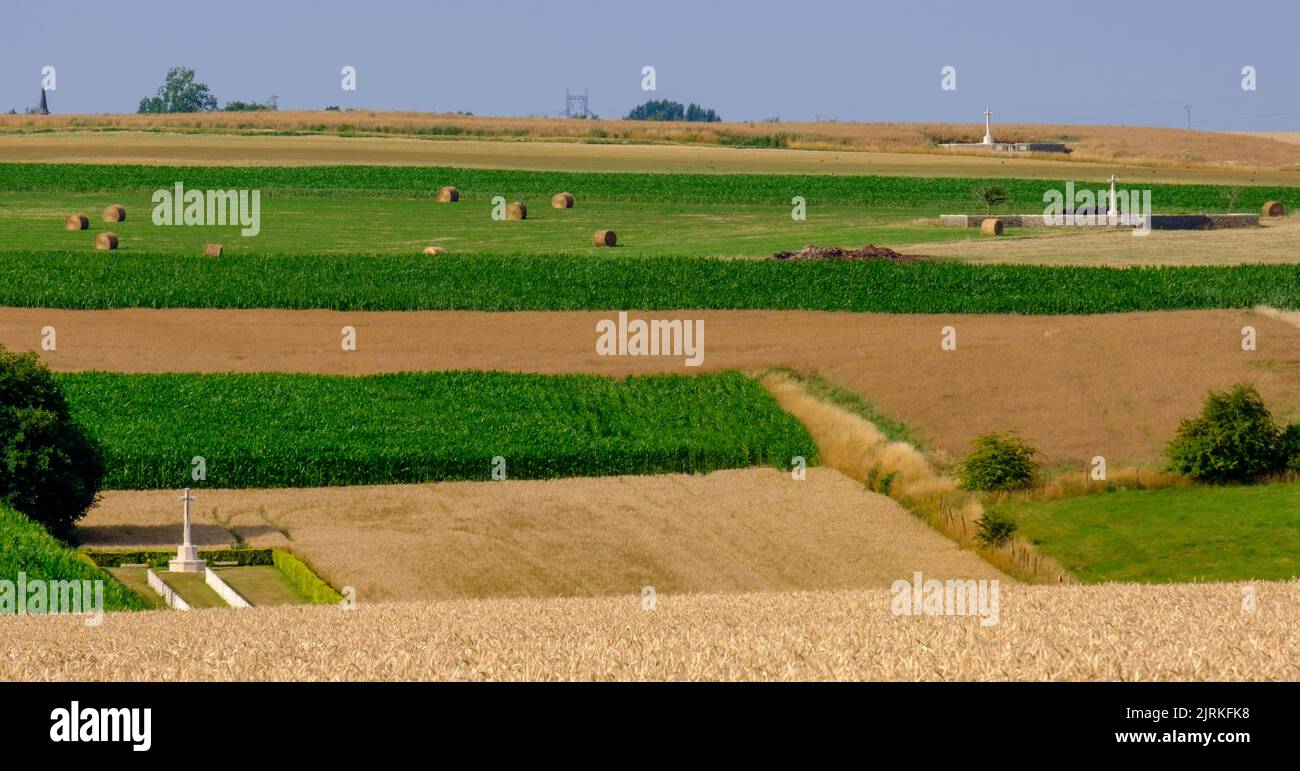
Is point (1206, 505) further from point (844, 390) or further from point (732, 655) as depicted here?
point (732, 655)

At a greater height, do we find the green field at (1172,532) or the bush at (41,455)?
the bush at (41,455)

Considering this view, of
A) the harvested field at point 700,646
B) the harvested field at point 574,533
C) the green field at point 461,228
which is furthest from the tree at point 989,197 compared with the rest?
the harvested field at point 700,646

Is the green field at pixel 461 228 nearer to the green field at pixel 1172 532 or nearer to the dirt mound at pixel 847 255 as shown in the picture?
the dirt mound at pixel 847 255

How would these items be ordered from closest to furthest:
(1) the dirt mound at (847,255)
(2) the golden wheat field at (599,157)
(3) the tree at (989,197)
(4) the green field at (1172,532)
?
(4) the green field at (1172,532)
(1) the dirt mound at (847,255)
(3) the tree at (989,197)
(2) the golden wheat field at (599,157)

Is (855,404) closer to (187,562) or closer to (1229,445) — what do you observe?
(1229,445)

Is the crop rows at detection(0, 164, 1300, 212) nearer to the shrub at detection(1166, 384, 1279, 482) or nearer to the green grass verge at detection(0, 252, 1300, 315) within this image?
the green grass verge at detection(0, 252, 1300, 315)
